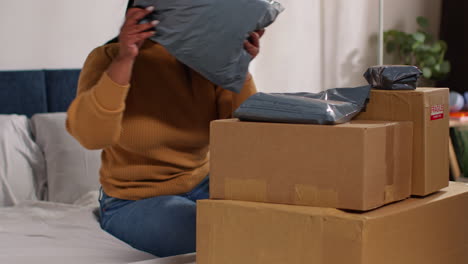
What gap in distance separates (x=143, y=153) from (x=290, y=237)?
0.57 meters

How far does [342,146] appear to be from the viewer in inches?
40.8

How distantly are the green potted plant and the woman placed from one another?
85.4 inches

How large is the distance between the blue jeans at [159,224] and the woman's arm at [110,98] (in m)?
0.19

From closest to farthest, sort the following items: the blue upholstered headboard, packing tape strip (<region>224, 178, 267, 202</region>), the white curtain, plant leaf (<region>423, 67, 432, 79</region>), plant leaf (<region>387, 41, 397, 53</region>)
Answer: packing tape strip (<region>224, 178, 267, 202</region>)
the blue upholstered headboard
the white curtain
plant leaf (<region>423, 67, 432, 79</region>)
plant leaf (<region>387, 41, 397, 53</region>)

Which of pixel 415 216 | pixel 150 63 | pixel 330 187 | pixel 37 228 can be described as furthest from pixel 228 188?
pixel 37 228

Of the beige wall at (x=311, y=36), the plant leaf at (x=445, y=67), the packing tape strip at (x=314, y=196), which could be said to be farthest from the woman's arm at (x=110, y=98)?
the plant leaf at (x=445, y=67)

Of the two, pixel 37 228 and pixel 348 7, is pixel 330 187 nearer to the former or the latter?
pixel 37 228

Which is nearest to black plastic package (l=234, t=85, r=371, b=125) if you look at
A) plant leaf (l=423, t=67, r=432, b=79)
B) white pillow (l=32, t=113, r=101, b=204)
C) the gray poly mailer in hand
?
the gray poly mailer in hand

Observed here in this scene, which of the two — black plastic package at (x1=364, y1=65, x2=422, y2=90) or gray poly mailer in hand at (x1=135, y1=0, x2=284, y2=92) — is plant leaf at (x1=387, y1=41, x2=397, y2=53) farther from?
black plastic package at (x1=364, y1=65, x2=422, y2=90)

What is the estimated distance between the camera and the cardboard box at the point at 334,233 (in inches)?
39.4

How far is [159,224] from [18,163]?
3.04 feet

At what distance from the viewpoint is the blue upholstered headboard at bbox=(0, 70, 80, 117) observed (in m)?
2.35

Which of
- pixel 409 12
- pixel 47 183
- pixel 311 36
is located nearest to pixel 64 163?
pixel 47 183

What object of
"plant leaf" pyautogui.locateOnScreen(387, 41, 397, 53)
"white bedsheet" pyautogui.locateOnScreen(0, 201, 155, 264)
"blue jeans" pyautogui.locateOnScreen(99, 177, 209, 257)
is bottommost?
"white bedsheet" pyautogui.locateOnScreen(0, 201, 155, 264)
